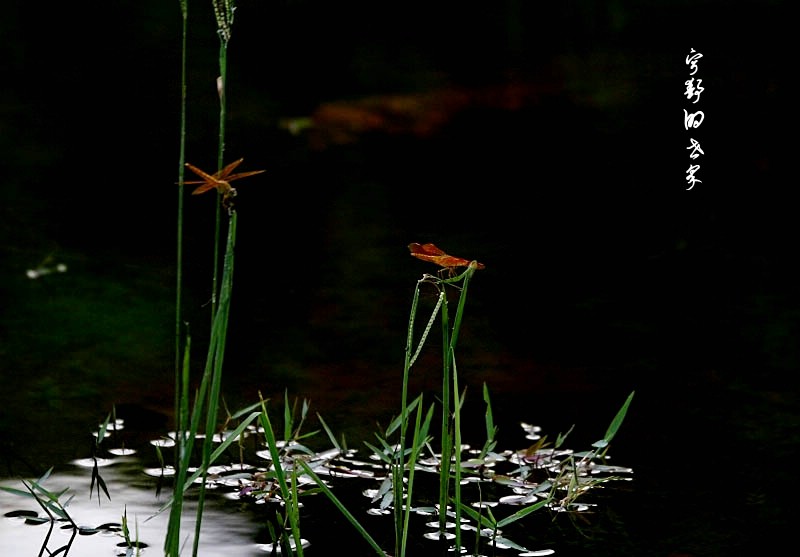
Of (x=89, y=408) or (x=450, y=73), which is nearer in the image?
(x=89, y=408)

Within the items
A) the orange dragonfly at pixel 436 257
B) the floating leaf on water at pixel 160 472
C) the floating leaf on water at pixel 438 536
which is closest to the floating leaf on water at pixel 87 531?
the floating leaf on water at pixel 160 472

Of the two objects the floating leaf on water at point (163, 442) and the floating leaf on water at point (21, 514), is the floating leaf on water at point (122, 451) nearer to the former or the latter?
the floating leaf on water at point (163, 442)

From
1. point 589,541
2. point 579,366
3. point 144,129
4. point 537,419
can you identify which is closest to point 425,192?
point 144,129

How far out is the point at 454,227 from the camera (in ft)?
11.0

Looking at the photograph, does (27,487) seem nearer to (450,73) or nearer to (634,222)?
(634,222)

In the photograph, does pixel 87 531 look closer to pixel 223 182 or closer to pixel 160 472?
pixel 160 472

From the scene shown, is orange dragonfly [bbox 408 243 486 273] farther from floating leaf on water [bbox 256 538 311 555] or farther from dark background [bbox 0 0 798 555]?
dark background [bbox 0 0 798 555]

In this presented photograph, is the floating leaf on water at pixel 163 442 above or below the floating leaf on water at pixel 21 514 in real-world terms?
above

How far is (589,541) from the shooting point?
1.48 meters

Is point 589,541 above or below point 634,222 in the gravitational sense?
below

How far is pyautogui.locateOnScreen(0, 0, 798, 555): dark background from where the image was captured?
1.97 meters

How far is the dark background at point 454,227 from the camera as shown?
197cm

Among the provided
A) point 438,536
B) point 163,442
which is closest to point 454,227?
point 163,442

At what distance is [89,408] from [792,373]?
128 cm
